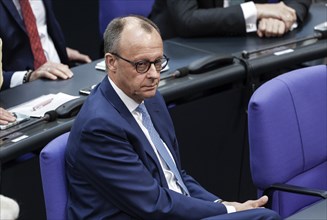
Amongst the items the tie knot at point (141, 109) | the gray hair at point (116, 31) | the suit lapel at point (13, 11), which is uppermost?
the gray hair at point (116, 31)

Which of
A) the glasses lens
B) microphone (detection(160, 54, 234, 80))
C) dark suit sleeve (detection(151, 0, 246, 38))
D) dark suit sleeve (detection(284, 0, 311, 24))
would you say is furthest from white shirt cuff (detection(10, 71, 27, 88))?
dark suit sleeve (detection(284, 0, 311, 24))

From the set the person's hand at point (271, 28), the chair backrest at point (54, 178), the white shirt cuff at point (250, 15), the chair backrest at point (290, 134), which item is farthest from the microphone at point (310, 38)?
the chair backrest at point (54, 178)

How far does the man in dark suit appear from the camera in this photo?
1.86m

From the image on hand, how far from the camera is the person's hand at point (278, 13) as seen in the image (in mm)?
3156

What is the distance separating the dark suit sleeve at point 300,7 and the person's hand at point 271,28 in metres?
0.16

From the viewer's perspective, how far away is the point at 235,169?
9.77ft

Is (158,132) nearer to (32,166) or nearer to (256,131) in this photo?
(256,131)

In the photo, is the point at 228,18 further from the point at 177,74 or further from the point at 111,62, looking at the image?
the point at 111,62

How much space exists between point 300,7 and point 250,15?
1.06 ft

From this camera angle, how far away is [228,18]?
10.3ft

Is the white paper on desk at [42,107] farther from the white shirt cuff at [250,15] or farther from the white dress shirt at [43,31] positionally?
the white shirt cuff at [250,15]

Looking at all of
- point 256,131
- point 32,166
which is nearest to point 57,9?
point 32,166

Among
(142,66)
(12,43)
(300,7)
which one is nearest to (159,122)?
(142,66)

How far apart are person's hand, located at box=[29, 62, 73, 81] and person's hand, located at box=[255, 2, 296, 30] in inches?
38.2
